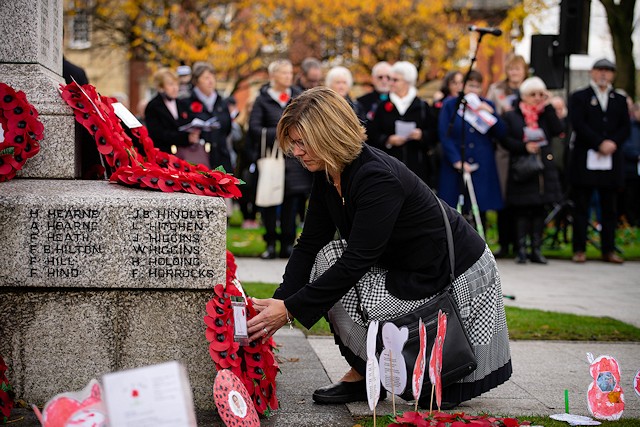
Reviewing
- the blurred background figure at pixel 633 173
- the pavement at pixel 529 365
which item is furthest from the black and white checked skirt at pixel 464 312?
the blurred background figure at pixel 633 173

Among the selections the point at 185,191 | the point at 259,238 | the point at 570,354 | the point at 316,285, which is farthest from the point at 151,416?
the point at 259,238

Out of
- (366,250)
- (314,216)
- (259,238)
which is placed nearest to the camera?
(366,250)

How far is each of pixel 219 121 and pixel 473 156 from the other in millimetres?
2873

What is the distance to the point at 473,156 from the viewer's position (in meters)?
10.7

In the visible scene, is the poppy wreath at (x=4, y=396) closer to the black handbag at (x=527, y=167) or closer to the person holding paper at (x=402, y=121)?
the person holding paper at (x=402, y=121)

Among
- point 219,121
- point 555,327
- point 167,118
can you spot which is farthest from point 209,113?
point 555,327

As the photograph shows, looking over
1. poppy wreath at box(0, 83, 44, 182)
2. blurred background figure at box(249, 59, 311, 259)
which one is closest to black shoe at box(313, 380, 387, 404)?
poppy wreath at box(0, 83, 44, 182)

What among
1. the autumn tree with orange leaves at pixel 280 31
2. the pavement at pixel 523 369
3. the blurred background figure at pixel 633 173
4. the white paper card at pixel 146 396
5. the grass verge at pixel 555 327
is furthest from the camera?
the autumn tree with orange leaves at pixel 280 31

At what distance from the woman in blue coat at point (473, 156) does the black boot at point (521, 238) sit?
0.51 meters

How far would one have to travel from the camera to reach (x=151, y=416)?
7.88 feet

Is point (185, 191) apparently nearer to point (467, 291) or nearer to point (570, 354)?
point (467, 291)

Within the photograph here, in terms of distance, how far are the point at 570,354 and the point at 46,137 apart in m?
3.48

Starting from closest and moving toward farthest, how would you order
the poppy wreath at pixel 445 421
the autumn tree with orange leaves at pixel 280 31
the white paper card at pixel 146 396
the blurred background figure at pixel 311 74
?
the white paper card at pixel 146 396 < the poppy wreath at pixel 445 421 < the blurred background figure at pixel 311 74 < the autumn tree with orange leaves at pixel 280 31

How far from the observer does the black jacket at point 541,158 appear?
36.3 feet
